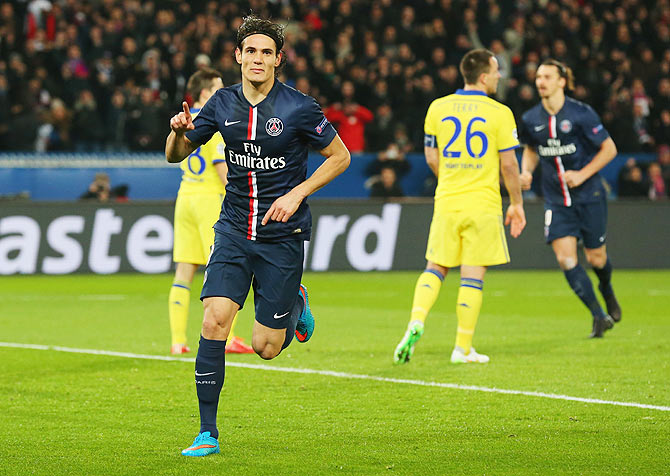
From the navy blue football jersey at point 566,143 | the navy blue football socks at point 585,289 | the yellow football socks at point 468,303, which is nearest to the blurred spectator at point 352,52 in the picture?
the navy blue football jersey at point 566,143

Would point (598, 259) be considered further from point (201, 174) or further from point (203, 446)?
point (203, 446)

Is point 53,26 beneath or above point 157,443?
above

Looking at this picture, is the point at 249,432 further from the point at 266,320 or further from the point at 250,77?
the point at 250,77

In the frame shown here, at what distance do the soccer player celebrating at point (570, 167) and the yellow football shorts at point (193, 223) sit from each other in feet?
9.62

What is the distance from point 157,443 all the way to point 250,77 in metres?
1.89

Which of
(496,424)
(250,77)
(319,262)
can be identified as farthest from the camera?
(319,262)

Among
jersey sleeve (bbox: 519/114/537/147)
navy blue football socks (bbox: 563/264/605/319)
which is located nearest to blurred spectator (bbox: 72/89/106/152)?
jersey sleeve (bbox: 519/114/537/147)

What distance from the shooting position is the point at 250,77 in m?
5.73

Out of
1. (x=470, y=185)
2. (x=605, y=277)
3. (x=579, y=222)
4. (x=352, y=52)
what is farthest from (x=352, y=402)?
(x=352, y=52)

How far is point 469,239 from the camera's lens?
339 inches

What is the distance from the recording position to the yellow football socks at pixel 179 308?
9.24m

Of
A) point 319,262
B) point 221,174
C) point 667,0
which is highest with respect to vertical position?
point 667,0

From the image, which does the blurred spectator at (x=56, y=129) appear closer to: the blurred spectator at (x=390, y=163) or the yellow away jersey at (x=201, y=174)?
the blurred spectator at (x=390, y=163)

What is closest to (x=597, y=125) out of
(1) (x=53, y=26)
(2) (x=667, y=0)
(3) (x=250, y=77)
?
(3) (x=250, y=77)
